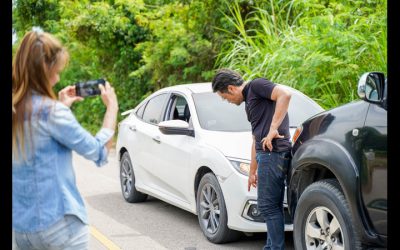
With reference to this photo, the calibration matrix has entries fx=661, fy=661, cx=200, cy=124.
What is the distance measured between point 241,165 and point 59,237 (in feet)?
10.8

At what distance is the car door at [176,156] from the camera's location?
7.14 m

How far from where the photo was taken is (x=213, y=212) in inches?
258

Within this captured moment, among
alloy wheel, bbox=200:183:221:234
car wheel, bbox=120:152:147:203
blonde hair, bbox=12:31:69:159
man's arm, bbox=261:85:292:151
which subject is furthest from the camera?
car wheel, bbox=120:152:147:203

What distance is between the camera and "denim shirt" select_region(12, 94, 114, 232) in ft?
10.1

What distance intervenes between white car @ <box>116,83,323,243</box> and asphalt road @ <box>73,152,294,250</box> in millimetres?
206

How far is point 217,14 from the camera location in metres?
14.2

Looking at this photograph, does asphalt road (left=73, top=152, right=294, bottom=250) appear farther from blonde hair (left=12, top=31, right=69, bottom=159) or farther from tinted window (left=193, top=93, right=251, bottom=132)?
blonde hair (left=12, top=31, right=69, bottom=159)

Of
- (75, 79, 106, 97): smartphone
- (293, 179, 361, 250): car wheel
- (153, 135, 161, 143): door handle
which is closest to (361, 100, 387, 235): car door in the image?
(293, 179, 361, 250): car wheel

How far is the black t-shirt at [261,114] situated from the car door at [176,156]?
146 cm

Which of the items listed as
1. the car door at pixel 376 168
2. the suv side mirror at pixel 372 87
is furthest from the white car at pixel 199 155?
the suv side mirror at pixel 372 87

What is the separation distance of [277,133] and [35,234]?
282cm

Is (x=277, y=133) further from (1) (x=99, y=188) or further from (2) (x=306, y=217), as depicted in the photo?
(1) (x=99, y=188)

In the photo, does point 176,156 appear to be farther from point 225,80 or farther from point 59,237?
point 59,237
